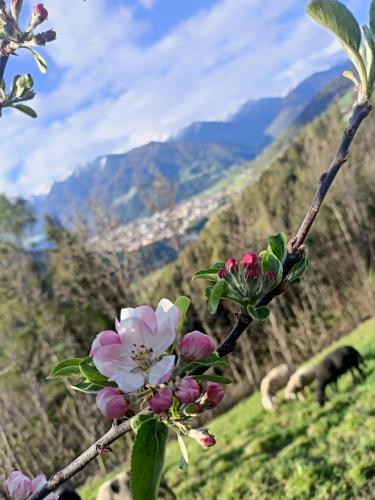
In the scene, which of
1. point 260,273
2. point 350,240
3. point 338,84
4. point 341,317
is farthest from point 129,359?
point 338,84

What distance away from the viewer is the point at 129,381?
1.07 metres

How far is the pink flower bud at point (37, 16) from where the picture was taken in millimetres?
2113

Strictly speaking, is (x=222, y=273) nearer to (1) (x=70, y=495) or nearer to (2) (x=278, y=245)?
(2) (x=278, y=245)

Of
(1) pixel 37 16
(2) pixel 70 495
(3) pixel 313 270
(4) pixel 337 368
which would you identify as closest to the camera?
(1) pixel 37 16

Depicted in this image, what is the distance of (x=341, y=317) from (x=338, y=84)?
180713 millimetres

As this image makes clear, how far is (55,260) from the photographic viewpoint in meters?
30.6

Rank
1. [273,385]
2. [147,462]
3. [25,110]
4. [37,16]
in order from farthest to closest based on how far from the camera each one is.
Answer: [273,385], [25,110], [37,16], [147,462]

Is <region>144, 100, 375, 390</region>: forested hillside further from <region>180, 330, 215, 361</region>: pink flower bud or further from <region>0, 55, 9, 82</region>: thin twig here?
<region>180, 330, 215, 361</region>: pink flower bud

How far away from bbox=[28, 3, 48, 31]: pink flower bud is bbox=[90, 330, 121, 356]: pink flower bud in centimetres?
149

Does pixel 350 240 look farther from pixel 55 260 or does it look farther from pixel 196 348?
pixel 196 348

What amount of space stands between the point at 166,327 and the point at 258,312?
21 centimetres

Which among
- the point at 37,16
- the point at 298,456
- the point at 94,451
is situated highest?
the point at 37,16

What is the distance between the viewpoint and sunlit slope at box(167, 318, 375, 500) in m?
5.98

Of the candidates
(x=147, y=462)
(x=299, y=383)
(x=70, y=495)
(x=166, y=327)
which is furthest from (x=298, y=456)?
(x=147, y=462)
